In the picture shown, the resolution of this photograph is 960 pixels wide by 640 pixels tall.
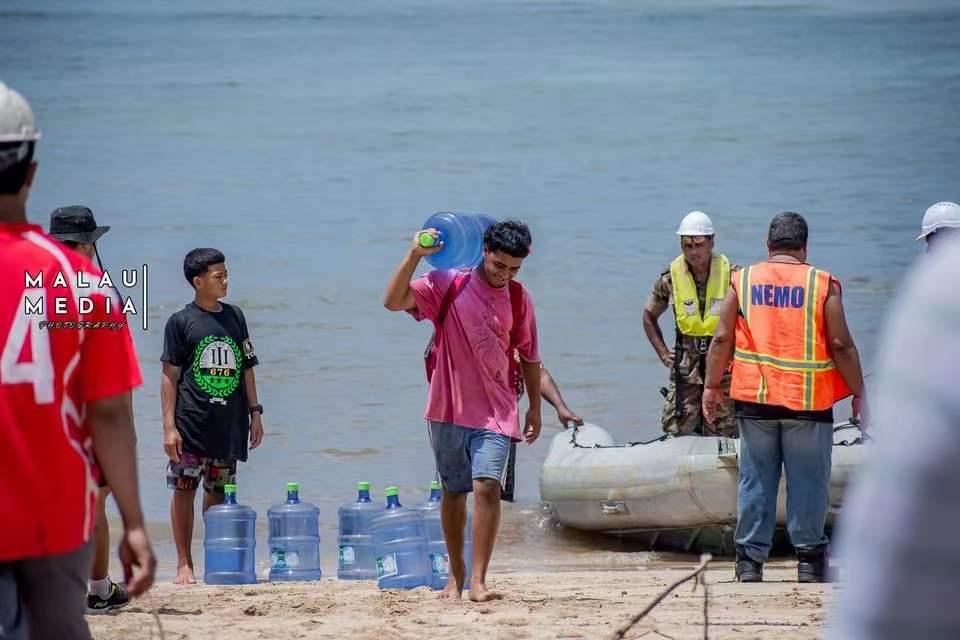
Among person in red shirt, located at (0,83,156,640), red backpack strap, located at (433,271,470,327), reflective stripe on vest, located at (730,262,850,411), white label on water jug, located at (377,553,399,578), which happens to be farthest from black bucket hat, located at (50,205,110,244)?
person in red shirt, located at (0,83,156,640)

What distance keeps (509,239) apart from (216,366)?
1917mm

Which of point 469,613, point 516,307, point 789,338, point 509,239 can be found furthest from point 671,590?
point 789,338

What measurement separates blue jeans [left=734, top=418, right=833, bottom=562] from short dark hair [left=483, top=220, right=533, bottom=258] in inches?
54.3

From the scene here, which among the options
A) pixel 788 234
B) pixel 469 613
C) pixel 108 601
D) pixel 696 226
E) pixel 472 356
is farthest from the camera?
pixel 696 226

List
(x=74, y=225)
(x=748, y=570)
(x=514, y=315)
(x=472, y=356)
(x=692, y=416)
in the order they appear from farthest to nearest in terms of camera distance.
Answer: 1. (x=692, y=416)
2. (x=748, y=570)
3. (x=74, y=225)
4. (x=514, y=315)
5. (x=472, y=356)

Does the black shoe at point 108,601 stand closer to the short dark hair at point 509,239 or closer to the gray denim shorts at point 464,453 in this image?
the gray denim shorts at point 464,453

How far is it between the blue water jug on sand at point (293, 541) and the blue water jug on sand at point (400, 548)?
24.4 inches

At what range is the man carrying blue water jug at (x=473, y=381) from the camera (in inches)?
249

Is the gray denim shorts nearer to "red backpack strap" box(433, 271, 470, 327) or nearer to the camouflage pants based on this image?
"red backpack strap" box(433, 271, 470, 327)

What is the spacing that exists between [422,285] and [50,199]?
76.0 feet

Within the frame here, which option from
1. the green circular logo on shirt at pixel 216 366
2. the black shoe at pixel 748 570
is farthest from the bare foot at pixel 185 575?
the black shoe at pixel 748 570

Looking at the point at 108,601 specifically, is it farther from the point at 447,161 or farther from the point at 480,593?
the point at 447,161

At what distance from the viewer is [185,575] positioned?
7.57 m

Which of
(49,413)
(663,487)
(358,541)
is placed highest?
(49,413)
